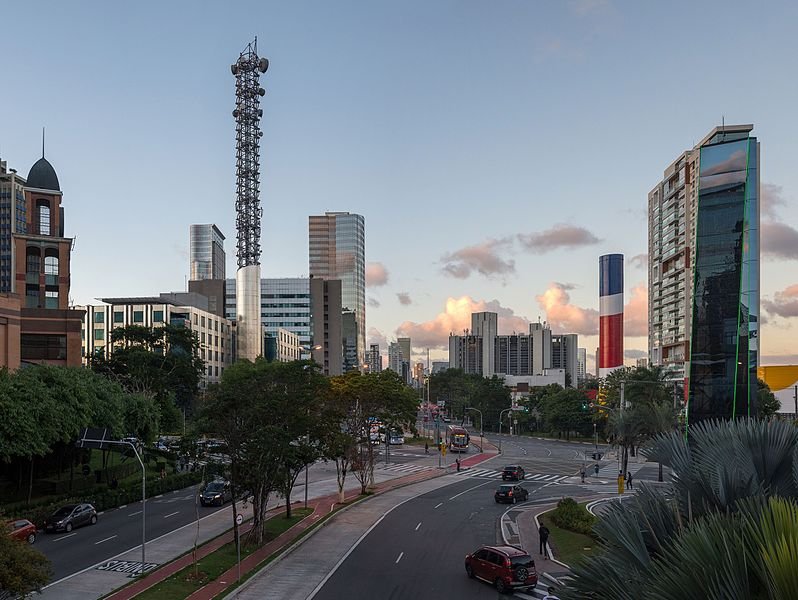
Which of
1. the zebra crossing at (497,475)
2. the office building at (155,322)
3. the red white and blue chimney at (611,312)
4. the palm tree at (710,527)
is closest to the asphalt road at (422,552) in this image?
the zebra crossing at (497,475)

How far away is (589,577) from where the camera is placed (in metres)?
8.59

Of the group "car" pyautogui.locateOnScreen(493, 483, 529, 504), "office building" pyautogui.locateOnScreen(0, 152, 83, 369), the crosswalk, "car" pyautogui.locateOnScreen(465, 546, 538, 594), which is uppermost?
"office building" pyautogui.locateOnScreen(0, 152, 83, 369)

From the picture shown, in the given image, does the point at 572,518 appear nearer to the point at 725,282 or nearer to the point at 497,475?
the point at 725,282

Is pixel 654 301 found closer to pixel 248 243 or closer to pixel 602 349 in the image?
pixel 602 349

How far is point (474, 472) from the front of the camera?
71.1 m

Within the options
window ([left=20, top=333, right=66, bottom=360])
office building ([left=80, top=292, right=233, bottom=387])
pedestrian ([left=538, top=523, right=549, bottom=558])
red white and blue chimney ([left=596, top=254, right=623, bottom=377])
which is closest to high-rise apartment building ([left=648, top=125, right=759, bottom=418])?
pedestrian ([left=538, top=523, right=549, bottom=558])

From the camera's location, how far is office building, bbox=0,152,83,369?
5684 cm

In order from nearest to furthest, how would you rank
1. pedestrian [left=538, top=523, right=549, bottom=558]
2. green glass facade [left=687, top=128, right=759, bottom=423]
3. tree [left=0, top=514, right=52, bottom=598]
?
1. tree [left=0, top=514, right=52, bottom=598]
2. pedestrian [left=538, top=523, right=549, bottom=558]
3. green glass facade [left=687, top=128, right=759, bottom=423]

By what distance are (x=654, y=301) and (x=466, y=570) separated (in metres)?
106

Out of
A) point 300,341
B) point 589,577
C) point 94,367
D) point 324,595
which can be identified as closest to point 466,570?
point 324,595

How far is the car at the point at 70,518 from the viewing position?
39.5 m

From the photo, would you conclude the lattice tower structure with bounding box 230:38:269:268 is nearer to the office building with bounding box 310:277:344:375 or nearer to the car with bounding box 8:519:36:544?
the office building with bounding box 310:277:344:375

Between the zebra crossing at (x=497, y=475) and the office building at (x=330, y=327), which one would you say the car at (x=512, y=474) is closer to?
the zebra crossing at (x=497, y=475)

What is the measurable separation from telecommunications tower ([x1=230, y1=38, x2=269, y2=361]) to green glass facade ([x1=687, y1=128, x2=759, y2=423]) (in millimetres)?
96664
